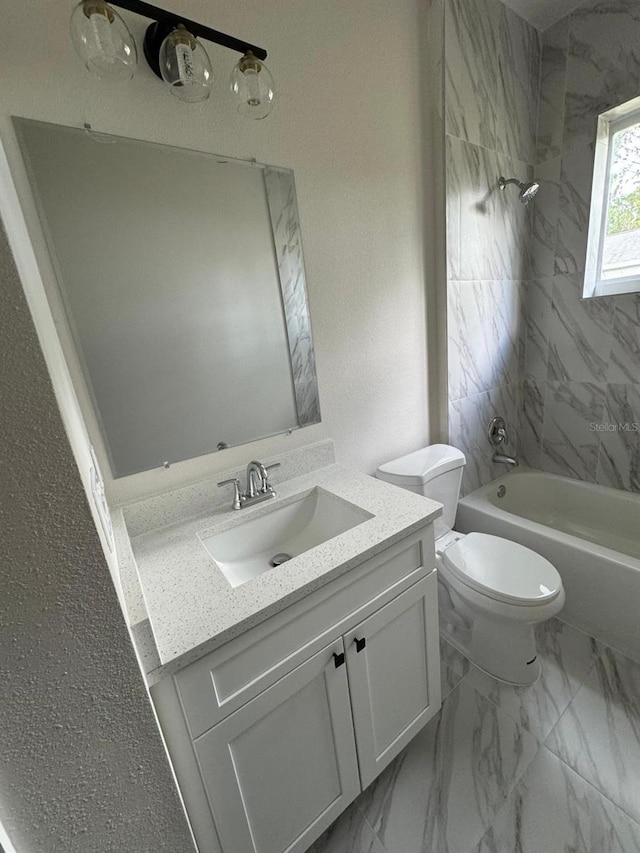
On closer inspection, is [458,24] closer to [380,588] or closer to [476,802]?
[380,588]

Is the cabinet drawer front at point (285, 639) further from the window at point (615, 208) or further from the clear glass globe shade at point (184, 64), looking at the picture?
the window at point (615, 208)

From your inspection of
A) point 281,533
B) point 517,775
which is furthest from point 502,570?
point 281,533

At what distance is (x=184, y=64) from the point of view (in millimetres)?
863

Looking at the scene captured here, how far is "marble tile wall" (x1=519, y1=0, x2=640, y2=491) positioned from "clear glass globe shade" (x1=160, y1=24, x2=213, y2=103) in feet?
6.11

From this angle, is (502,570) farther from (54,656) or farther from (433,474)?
(54,656)

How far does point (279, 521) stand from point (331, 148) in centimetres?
131

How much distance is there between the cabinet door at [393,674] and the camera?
38.0 inches

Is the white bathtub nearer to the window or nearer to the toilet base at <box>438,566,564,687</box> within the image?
the toilet base at <box>438,566,564,687</box>

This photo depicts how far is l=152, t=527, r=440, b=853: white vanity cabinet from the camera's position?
2.37 feet

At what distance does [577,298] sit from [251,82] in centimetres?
186

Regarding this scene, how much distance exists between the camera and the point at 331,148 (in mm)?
1270

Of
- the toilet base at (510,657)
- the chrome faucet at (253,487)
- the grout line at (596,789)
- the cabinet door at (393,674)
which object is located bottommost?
the grout line at (596,789)

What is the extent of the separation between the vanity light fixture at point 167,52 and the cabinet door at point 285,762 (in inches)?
56.0

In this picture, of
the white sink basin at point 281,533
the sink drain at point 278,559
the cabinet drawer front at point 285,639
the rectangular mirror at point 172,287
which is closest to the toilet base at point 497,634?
the cabinet drawer front at point 285,639
